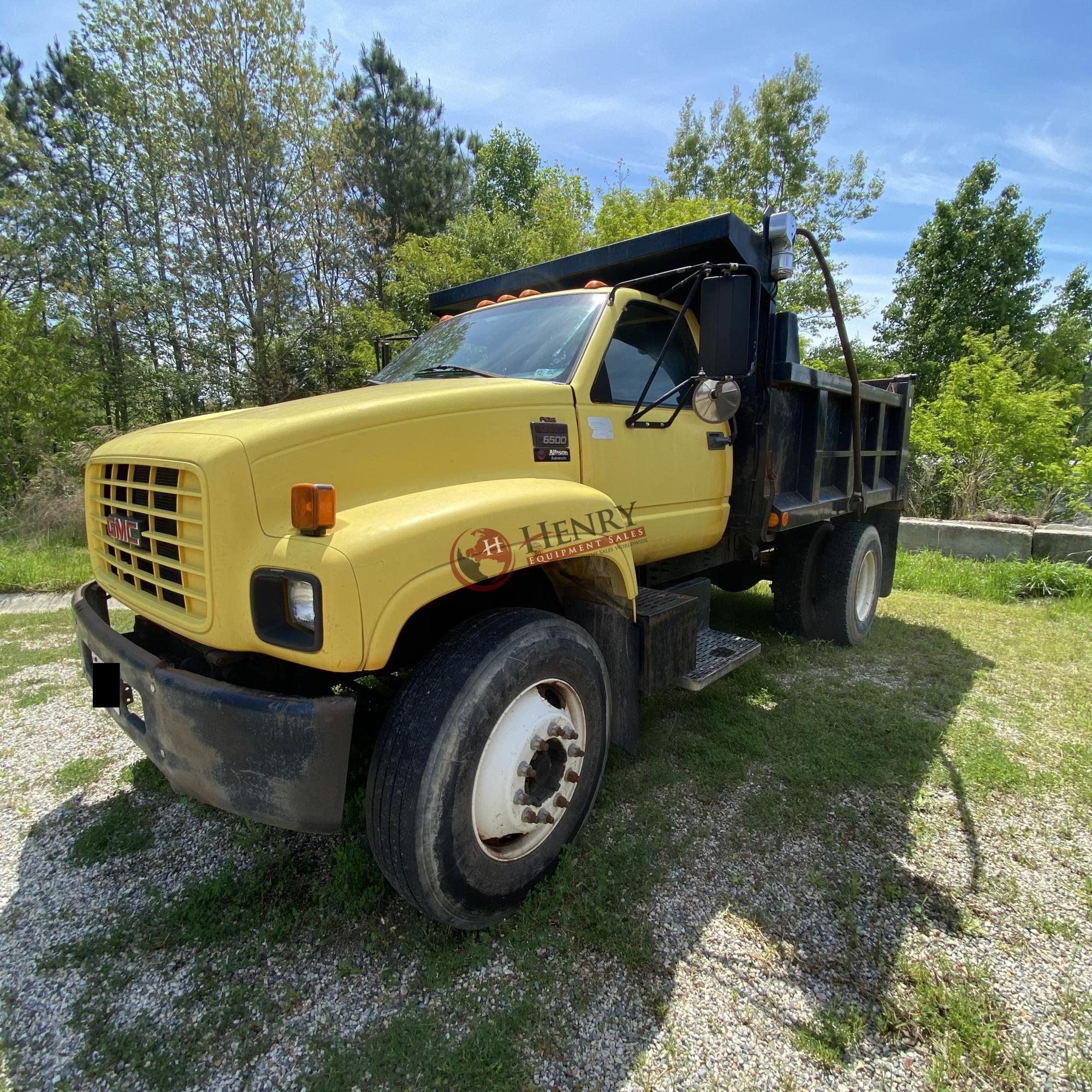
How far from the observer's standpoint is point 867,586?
5.57 meters

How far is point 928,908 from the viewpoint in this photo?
234cm

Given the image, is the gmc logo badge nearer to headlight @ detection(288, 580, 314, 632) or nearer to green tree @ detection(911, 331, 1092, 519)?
headlight @ detection(288, 580, 314, 632)

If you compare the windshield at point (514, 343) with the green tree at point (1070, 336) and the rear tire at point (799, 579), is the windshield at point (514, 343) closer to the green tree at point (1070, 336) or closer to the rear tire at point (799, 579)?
the rear tire at point (799, 579)

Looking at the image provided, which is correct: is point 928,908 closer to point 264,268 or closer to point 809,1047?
point 809,1047

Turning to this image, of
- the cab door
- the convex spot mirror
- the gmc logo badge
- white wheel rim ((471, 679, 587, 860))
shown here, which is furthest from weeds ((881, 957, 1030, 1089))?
the gmc logo badge

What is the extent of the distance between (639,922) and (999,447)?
1097cm

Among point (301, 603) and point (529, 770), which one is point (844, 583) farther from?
point (301, 603)

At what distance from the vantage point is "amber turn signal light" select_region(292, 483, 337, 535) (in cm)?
183

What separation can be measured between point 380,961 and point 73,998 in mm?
935

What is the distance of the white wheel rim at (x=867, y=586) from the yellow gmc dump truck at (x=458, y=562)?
222 cm

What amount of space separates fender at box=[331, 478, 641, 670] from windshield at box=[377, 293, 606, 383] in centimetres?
69

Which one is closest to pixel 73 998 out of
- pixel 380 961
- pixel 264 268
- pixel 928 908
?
pixel 380 961

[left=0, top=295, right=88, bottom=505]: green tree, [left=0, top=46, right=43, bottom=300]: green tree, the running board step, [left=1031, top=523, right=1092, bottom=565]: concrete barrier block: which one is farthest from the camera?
[left=0, top=46, right=43, bottom=300]: green tree

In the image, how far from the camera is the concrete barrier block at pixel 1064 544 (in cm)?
738
